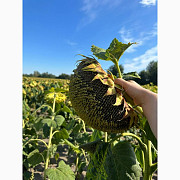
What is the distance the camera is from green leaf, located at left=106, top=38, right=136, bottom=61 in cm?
58

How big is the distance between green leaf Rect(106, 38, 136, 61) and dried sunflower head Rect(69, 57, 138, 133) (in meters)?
0.08

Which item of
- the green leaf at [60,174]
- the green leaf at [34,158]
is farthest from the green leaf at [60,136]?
the green leaf at [60,174]

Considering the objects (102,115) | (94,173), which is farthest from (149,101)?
(94,173)

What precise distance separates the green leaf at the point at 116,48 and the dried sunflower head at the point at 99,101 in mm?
76

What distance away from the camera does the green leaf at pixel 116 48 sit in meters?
0.58

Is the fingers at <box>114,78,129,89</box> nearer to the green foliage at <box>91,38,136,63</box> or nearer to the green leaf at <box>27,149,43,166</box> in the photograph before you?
the green foliage at <box>91,38,136,63</box>

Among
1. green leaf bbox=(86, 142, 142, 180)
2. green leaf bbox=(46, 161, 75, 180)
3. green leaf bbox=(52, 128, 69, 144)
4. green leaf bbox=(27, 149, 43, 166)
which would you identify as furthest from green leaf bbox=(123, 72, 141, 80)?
green leaf bbox=(27, 149, 43, 166)

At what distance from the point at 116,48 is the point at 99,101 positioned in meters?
0.20

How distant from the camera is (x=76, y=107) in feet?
1.84

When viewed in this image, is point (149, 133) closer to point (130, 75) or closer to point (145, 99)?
point (145, 99)

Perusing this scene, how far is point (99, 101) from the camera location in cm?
52

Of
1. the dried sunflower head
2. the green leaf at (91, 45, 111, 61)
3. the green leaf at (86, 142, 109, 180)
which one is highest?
the green leaf at (91, 45, 111, 61)
